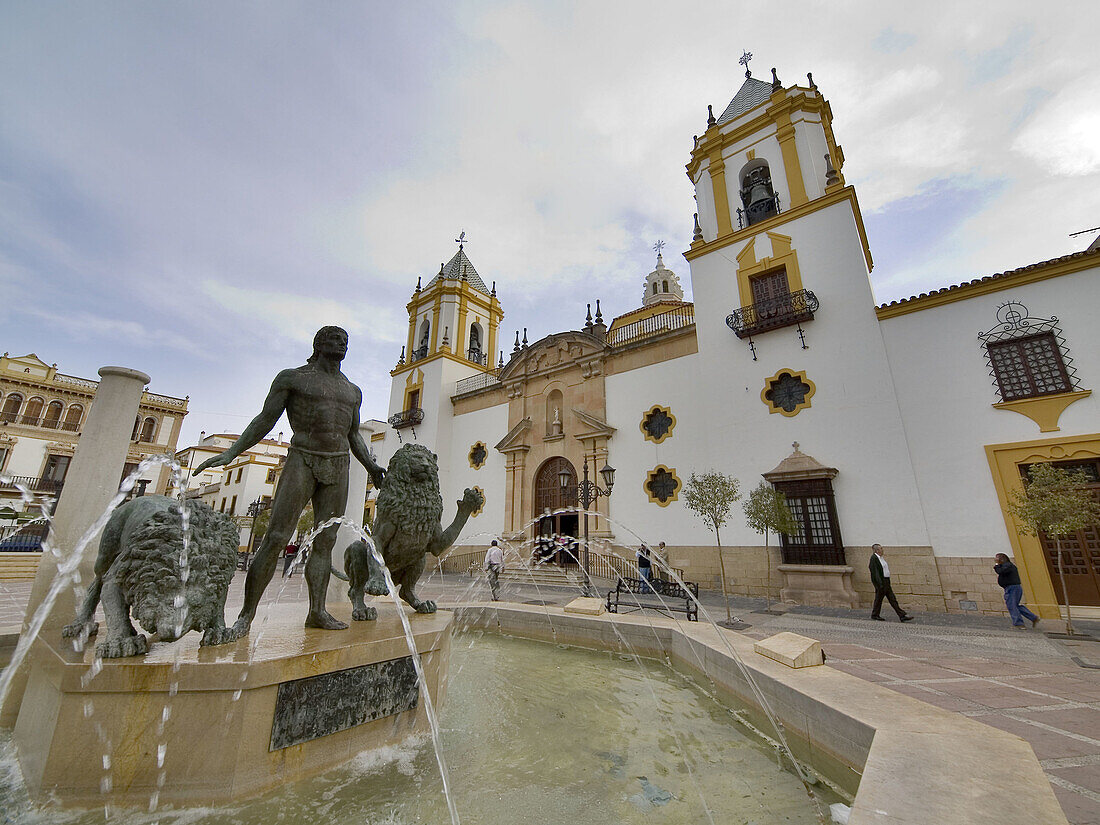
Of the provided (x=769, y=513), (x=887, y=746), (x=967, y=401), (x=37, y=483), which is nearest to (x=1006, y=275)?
(x=967, y=401)

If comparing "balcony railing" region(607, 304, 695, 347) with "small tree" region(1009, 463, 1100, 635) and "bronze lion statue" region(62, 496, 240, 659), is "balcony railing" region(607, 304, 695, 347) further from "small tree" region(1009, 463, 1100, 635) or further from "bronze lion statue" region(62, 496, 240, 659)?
"bronze lion statue" region(62, 496, 240, 659)

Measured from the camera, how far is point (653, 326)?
613 inches

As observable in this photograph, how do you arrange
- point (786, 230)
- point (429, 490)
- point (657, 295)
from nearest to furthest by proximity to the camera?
point (429, 490) < point (786, 230) < point (657, 295)

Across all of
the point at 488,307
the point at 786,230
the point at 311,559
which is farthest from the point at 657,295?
the point at 311,559

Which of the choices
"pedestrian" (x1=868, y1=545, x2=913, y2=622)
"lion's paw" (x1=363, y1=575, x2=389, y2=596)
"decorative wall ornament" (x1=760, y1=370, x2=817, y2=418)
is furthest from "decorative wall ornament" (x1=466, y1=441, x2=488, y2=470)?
"lion's paw" (x1=363, y1=575, x2=389, y2=596)

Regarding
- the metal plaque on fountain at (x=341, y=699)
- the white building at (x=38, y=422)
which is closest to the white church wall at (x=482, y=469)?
the metal plaque on fountain at (x=341, y=699)

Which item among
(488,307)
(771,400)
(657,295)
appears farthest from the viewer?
(657,295)

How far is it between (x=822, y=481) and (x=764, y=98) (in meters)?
13.0

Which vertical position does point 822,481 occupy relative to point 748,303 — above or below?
below

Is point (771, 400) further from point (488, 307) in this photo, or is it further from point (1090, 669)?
point (488, 307)

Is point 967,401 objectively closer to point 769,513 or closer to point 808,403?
point 808,403

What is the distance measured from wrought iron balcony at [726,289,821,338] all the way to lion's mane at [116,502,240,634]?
12.2m

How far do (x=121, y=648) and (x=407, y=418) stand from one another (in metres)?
18.8

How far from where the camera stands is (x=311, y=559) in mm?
3025
